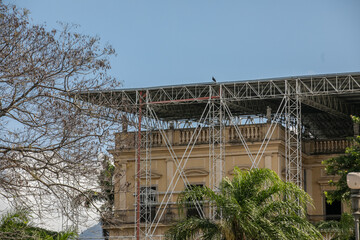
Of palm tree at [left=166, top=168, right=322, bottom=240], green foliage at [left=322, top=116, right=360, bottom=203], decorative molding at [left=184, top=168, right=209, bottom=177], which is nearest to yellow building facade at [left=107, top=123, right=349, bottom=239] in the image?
decorative molding at [left=184, top=168, right=209, bottom=177]

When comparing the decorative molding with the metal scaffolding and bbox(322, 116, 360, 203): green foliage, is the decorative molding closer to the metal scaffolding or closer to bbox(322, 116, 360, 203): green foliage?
the metal scaffolding

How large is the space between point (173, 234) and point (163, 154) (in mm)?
12883

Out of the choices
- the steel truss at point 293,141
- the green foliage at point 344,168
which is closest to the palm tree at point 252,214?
the green foliage at point 344,168

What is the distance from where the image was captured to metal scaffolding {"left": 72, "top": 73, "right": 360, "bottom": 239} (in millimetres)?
29734

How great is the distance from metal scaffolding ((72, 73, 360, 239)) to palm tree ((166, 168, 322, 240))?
30.0 ft

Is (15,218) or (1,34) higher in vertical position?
(1,34)

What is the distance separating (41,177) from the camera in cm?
1598

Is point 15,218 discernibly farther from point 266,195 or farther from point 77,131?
point 266,195

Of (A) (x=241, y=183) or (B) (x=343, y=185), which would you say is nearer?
(A) (x=241, y=183)

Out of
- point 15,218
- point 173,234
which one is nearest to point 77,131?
point 15,218

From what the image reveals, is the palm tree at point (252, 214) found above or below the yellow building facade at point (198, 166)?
below

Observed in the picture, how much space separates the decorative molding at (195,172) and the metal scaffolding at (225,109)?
0.67 ft

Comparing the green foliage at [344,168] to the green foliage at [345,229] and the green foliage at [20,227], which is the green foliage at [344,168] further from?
the green foliage at [20,227]

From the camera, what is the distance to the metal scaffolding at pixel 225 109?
2973cm
